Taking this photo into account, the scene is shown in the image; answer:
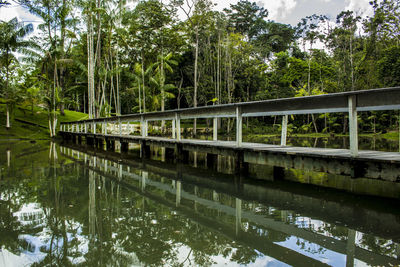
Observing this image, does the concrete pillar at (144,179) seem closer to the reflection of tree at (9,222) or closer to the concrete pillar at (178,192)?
the concrete pillar at (178,192)

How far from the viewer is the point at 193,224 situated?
3844mm

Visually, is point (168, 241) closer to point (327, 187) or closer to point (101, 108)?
point (327, 187)

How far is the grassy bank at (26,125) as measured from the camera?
2306 cm

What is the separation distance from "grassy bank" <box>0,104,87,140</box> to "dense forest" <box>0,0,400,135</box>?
1.13 m

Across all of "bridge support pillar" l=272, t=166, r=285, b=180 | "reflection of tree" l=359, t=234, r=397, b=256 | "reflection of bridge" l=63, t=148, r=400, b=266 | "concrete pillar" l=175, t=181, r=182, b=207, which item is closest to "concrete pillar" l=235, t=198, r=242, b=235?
"reflection of bridge" l=63, t=148, r=400, b=266

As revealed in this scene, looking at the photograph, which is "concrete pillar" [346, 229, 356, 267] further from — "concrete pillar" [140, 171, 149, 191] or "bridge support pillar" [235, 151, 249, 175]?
"concrete pillar" [140, 171, 149, 191]

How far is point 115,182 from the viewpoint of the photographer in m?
6.63

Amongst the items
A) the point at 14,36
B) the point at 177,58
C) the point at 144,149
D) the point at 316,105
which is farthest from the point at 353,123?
the point at 177,58

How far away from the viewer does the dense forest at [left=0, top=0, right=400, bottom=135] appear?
2331 centimetres

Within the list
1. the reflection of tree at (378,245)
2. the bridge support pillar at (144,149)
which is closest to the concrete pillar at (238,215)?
the reflection of tree at (378,245)

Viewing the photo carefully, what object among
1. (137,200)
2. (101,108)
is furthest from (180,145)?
(101,108)

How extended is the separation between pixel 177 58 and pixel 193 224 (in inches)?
1330

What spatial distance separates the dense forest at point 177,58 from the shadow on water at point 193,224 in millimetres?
17484

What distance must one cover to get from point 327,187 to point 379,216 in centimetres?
207
